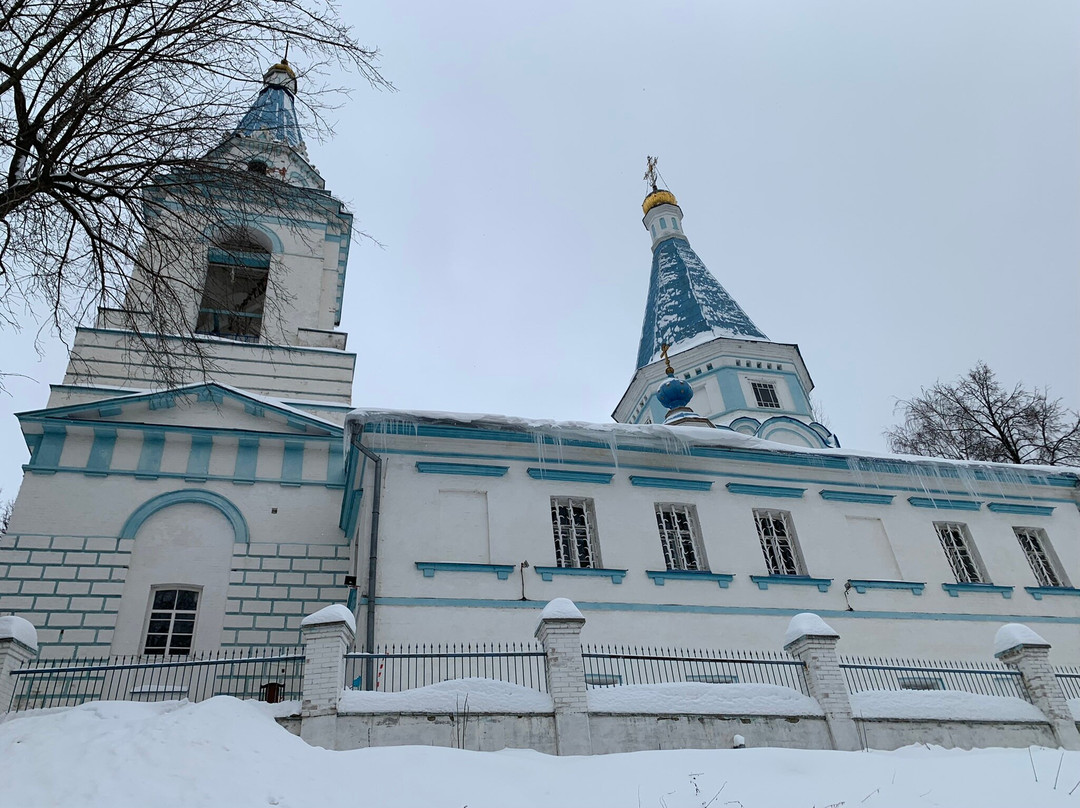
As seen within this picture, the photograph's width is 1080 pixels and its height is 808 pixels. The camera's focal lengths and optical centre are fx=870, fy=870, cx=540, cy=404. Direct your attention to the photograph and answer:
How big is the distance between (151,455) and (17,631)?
566 centimetres

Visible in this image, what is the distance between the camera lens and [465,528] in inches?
528

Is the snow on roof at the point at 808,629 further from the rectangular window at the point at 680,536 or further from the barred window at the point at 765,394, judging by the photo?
the barred window at the point at 765,394

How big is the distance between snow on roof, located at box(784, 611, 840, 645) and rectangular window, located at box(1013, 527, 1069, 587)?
744 centimetres

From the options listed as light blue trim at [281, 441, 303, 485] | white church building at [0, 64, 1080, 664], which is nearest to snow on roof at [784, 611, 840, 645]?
white church building at [0, 64, 1080, 664]

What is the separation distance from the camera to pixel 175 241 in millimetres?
9469

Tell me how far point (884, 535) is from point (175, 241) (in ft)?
41.4

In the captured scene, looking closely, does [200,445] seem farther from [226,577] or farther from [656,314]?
[656,314]

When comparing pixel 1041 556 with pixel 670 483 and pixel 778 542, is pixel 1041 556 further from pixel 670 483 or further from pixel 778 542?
pixel 670 483

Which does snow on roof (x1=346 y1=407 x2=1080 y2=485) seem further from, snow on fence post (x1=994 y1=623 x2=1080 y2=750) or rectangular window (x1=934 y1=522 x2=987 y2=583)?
snow on fence post (x1=994 y1=623 x2=1080 y2=750)

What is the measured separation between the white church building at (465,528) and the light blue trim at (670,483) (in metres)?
0.04

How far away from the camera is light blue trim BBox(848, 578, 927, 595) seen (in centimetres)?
1466

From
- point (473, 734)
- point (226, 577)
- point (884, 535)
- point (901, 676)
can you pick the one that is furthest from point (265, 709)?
point (884, 535)

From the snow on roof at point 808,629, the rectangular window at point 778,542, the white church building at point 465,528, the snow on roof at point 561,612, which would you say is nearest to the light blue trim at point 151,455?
the white church building at point 465,528

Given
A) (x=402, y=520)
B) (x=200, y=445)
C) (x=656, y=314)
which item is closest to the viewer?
(x=402, y=520)
